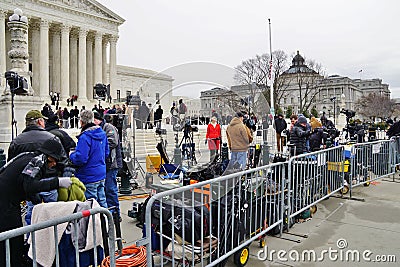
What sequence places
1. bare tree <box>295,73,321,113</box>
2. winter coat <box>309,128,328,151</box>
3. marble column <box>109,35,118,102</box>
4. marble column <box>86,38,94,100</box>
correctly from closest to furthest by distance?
winter coat <box>309,128,328,151</box>, marble column <box>86,38,94,100</box>, marble column <box>109,35,118,102</box>, bare tree <box>295,73,321,113</box>

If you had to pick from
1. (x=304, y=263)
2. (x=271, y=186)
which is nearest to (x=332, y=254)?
(x=304, y=263)

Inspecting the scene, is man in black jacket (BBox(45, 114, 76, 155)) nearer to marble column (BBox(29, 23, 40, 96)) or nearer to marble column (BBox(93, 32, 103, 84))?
marble column (BBox(29, 23, 40, 96))

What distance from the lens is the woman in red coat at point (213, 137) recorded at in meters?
3.96

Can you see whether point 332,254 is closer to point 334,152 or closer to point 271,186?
point 271,186

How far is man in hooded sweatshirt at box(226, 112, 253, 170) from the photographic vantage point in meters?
4.02

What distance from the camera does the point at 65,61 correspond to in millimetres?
41094

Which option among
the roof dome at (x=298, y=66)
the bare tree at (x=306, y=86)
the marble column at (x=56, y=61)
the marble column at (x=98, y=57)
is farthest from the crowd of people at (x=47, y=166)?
the bare tree at (x=306, y=86)

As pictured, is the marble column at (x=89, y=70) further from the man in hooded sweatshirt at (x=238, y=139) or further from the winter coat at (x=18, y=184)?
the winter coat at (x=18, y=184)

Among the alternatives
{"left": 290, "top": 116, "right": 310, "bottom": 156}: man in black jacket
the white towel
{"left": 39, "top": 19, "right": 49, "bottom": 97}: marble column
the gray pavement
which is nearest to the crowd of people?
the white towel

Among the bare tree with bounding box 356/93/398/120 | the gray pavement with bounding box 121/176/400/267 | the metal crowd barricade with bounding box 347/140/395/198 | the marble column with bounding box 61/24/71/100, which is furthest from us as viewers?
the bare tree with bounding box 356/93/398/120

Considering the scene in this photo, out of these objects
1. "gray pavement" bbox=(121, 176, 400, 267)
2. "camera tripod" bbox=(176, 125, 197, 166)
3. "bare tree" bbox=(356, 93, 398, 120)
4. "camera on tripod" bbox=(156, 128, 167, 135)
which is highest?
"bare tree" bbox=(356, 93, 398, 120)

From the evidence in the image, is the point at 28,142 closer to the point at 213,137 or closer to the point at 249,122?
the point at 213,137

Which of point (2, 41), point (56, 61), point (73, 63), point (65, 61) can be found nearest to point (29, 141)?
point (2, 41)

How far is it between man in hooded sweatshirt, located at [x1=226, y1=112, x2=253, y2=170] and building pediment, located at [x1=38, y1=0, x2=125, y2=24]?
42.0 m
